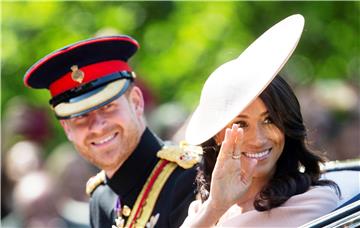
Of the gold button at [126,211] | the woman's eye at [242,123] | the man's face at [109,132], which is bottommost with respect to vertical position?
the woman's eye at [242,123]

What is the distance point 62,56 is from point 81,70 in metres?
0.10

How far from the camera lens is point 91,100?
4.98 m

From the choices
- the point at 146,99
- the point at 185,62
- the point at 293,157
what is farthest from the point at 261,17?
the point at 293,157

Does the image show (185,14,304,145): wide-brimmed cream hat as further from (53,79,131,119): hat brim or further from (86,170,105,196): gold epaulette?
(86,170,105,196): gold epaulette

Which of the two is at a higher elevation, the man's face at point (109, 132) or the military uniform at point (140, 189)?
the man's face at point (109, 132)

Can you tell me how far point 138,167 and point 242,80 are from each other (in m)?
1.22

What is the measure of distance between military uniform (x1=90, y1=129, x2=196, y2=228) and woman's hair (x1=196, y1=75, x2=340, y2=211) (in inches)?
23.7

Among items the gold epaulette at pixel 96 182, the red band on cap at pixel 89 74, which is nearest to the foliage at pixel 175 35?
the gold epaulette at pixel 96 182

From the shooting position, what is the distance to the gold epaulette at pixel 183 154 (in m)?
4.95

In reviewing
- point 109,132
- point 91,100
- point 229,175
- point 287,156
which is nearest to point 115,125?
point 109,132

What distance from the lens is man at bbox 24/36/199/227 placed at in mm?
4988

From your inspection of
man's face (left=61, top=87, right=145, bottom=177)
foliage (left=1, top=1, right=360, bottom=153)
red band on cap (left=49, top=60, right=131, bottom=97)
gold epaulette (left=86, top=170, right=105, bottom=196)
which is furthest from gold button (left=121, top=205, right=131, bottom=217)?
foliage (left=1, top=1, right=360, bottom=153)

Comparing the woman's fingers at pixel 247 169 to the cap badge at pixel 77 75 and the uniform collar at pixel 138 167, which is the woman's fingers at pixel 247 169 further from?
the cap badge at pixel 77 75

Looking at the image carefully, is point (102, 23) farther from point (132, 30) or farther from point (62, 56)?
point (62, 56)
